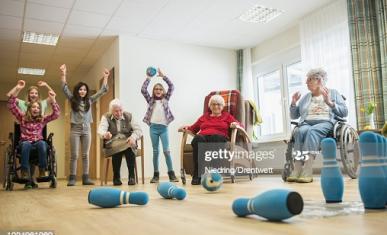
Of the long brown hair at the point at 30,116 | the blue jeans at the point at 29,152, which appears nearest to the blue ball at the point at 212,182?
the blue jeans at the point at 29,152

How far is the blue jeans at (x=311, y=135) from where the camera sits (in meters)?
2.97

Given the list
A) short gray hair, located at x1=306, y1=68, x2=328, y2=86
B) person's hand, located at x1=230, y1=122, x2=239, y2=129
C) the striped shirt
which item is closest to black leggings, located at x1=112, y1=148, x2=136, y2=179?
the striped shirt

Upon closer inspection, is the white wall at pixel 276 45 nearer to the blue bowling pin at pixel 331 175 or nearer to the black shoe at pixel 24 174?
the black shoe at pixel 24 174

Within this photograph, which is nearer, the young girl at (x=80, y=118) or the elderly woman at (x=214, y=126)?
the elderly woman at (x=214, y=126)

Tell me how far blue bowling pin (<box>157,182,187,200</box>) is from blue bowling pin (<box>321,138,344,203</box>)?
2.19 feet

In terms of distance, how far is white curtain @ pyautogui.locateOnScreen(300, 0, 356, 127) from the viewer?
4.38 meters

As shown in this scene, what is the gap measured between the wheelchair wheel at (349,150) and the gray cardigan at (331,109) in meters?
0.15

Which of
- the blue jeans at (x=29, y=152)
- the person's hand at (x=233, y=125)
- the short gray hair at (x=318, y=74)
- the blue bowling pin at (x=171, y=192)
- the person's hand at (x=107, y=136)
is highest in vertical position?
the short gray hair at (x=318, y=74)

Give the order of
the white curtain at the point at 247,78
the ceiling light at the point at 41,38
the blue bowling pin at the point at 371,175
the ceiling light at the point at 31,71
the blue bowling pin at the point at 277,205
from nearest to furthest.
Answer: the blue bowling pin at the point at 277,205 → the blue bowling pin at the point at 371,175 → the ceiling light at the point at 41,38 → the white curtain at the point at 247,78 → the ceiling light at the point at 31,71

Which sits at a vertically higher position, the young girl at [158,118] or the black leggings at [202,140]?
the young girl at [158,118]

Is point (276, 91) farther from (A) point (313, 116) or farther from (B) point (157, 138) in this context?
(A) point (313, 116)

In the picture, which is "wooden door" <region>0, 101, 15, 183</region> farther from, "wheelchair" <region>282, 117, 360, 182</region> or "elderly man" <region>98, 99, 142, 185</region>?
"wheelchair" <region>282, 117, 360, 182</region>

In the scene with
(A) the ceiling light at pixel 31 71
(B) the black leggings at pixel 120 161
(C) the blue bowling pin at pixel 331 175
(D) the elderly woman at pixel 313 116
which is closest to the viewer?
(C) the blue bowling pin at pixel 331 175

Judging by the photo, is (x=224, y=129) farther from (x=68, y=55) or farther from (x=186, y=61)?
(x=68, y=55)
